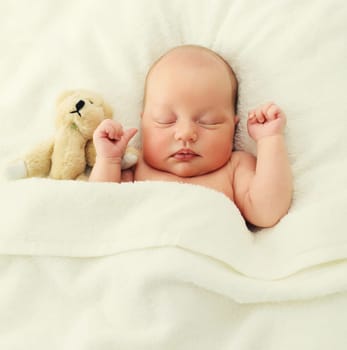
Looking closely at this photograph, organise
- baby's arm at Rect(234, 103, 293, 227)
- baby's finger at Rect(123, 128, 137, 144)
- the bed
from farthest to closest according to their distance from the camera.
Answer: baby's finger at Rect(123, 128, 137, 144)
baby's arm at Rect(234, 103, 293, 227)
the bed

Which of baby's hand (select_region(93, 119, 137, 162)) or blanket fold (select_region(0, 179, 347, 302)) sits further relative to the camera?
baby's hand (select_region(93, 119, 137, 162))

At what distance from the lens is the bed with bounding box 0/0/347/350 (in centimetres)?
94

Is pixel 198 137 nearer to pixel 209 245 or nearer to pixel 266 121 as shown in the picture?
pixel 266 121

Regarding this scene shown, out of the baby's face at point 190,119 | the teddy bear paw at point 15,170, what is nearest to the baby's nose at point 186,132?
the baby's face at point 190,119

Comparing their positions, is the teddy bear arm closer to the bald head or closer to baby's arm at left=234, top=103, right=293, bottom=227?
the bald head

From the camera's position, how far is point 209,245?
0.98 m

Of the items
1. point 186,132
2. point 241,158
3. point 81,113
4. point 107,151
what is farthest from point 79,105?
point 241,158

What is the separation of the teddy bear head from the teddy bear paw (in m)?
0.12

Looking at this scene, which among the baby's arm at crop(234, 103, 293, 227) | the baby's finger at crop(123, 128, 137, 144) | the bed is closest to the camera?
the bed

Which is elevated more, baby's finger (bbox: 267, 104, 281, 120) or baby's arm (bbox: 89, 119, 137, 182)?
baby's finger (bbox: 267, 104, 281, 120)

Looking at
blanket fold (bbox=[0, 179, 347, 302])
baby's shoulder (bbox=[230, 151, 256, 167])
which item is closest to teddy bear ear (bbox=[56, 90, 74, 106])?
blanket fold (bbox=[0, 179, 347, 302])

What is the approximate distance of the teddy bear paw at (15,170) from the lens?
1.20 m

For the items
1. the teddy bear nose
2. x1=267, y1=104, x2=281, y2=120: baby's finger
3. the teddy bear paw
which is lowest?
the teddy bear paw

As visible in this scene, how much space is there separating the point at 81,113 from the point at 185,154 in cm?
24
